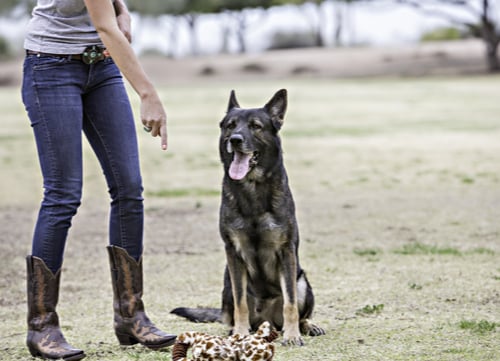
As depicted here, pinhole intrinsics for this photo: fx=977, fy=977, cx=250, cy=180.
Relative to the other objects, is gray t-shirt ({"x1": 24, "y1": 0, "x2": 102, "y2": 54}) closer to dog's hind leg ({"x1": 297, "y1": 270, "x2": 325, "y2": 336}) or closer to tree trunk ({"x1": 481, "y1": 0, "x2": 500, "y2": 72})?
dog's hind leg ({"x1": 297, "y1": 270, "x2": 325, "y2": 336})

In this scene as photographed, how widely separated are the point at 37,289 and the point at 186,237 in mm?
5441

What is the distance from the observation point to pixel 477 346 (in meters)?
5.26

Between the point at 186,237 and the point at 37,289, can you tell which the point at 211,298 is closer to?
the point at 37,289

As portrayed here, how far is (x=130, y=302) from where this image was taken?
16.9 feet

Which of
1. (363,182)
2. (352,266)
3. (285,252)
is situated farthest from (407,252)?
(363,182)

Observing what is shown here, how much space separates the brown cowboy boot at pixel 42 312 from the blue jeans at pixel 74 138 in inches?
2.2

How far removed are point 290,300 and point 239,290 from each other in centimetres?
29

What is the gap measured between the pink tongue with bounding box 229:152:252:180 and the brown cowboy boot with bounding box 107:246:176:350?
0.72 m

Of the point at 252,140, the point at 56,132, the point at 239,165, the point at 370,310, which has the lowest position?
the point at 370,310

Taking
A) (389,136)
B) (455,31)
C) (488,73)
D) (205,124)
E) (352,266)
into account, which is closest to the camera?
(352,266)

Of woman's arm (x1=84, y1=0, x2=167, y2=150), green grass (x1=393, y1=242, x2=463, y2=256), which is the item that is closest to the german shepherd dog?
woman's arm (x1=84, y1=0, x2=167, y2=150)

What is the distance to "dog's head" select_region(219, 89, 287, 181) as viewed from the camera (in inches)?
211

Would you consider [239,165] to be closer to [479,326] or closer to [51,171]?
[51,171]

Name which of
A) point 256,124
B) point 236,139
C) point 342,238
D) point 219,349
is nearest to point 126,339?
point 219,349
